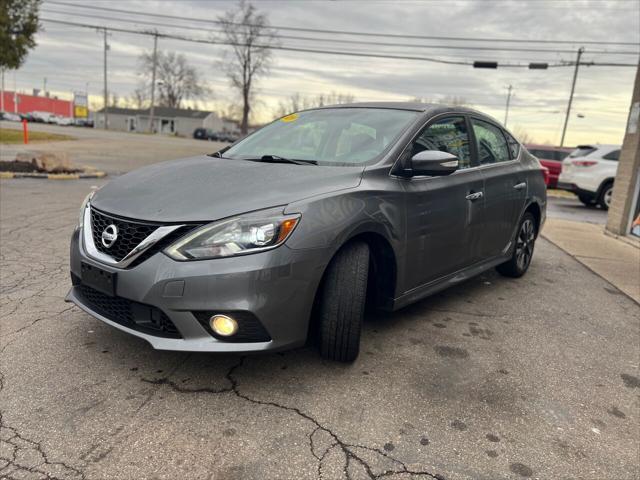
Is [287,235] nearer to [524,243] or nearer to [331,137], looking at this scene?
[331,137]

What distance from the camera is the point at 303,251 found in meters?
2.48

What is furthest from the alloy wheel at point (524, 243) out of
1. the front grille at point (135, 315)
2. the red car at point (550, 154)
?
the red car at point (550, 154)

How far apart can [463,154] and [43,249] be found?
4370mm

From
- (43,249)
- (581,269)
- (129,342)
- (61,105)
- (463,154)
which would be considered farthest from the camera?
(61,105)

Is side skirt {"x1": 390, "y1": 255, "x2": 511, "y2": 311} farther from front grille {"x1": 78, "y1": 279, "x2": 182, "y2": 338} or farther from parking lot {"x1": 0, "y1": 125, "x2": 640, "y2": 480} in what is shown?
front grille {"x1": 78, "y1": 279, "x2": 182, "y2": 338}

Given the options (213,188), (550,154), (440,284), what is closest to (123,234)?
(213,188)

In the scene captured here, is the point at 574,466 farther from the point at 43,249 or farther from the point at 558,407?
the point at 43,249

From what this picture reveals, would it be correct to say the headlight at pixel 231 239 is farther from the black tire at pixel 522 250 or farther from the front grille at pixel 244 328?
the black tire at pixel 522 250

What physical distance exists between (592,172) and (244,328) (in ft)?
42.5

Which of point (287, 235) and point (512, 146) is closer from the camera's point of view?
point (287, 235)

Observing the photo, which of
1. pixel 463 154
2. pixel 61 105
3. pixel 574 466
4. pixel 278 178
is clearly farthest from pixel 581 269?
pixel 61 105

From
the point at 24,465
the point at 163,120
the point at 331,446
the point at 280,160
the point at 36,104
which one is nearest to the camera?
the point at 24,465

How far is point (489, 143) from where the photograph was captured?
4.43 metres

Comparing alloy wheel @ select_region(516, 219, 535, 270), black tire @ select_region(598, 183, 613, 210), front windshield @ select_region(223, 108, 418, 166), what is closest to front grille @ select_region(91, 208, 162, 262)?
front windshield @ select_region(223, 108, 418, 166)
